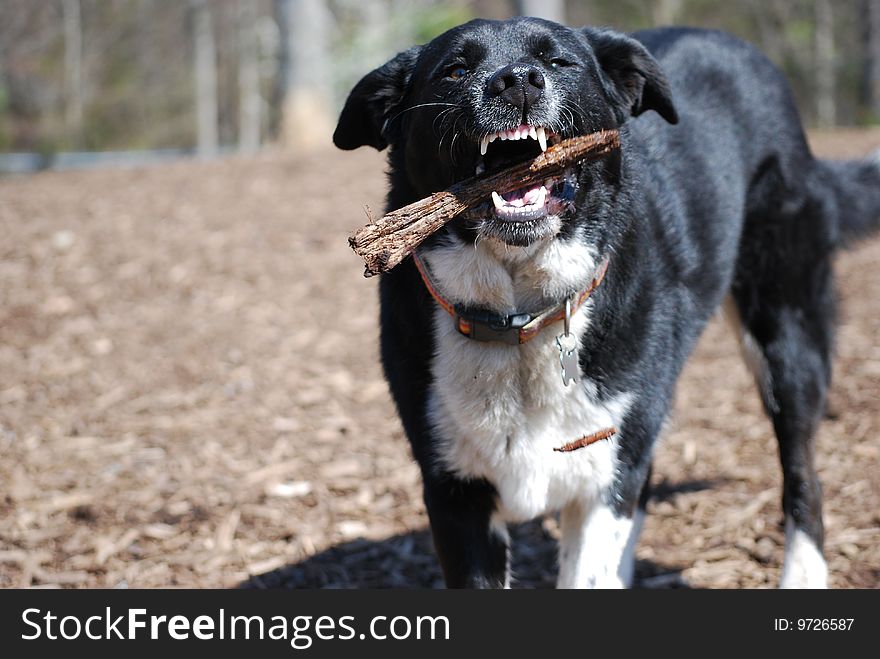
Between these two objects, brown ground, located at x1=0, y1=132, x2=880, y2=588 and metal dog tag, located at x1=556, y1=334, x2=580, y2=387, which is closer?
metal dog tag, located at x1=556, y1=334, x2=580, y2=387

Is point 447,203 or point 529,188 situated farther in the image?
point 529,188

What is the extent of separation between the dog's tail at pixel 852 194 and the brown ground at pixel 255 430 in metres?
0.13

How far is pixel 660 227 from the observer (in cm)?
309

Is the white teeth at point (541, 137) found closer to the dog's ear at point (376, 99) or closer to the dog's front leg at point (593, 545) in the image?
the dog's ear at point (376, 99)

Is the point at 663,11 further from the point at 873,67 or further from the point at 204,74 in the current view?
the point at 204,74

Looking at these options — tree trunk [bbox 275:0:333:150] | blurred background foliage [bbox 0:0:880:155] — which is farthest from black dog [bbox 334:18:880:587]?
blurred background foliage [bbox 0:0:880:155]

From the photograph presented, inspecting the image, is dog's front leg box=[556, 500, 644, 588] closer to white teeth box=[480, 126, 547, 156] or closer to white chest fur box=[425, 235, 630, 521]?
white chest fur box=[425, 235, 630, 521]

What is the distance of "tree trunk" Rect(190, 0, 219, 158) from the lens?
26.7 metres

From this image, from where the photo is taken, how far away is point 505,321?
265 centimetres

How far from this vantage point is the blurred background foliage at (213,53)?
18.7 meters

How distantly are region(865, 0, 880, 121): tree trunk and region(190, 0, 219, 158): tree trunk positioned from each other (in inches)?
707

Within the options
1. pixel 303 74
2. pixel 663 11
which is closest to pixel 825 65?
pixel 663 11

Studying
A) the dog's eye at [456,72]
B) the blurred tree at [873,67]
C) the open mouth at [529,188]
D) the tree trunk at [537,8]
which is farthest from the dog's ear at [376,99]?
the blurred tree at [873,67]

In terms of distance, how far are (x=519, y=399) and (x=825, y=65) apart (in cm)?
2423
